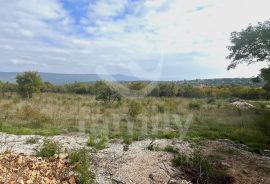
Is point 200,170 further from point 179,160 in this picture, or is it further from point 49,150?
point 49,150

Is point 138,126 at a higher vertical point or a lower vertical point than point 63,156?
lower

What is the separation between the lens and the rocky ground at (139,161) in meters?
8.50

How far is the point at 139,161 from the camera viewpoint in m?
9.98

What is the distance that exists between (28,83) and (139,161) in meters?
29.1

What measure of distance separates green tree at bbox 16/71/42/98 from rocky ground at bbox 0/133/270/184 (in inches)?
961

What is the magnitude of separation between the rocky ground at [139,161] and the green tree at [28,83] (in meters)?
24.4

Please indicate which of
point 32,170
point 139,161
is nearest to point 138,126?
point 139,161

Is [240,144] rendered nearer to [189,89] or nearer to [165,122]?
[165,122]

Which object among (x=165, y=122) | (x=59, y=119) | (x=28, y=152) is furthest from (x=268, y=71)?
(x=28, y=152)

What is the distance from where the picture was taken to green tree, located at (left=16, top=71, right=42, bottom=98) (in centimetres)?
3612

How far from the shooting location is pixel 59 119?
18.2m

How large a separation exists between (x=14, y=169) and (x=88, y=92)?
168ft

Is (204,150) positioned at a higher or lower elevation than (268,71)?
lower

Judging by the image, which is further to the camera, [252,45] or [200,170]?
[252,45]
